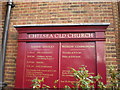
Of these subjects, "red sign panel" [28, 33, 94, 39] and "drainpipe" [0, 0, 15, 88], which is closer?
"red sign panel" [28, 33, 94, 39]

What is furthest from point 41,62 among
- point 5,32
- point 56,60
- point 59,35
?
point 5,32

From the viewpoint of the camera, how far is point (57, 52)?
13.0 feet

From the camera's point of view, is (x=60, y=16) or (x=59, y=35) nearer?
(x=59, y=35)

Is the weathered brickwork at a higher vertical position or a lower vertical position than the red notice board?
higher

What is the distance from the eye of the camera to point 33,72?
13.0 ft

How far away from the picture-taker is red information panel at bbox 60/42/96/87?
12.5 feet

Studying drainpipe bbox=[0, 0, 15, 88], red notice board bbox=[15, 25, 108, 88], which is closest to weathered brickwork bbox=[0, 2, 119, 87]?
drainpipe bbox=[0, 0, 15, 88]

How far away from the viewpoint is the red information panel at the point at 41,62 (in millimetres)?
3895

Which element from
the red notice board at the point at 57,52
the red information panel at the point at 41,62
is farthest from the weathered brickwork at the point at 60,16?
the red information panel at the point at 41,62

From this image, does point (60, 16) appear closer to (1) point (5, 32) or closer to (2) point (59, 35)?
(2) point (59, 35)

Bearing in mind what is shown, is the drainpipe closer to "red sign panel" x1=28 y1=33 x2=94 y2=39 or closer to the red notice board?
the red notice board

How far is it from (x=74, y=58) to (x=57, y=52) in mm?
491

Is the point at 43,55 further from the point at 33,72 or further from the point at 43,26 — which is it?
the point at 43,26

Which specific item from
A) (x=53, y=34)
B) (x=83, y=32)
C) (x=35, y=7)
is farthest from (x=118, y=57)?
(x=35, y=7)
